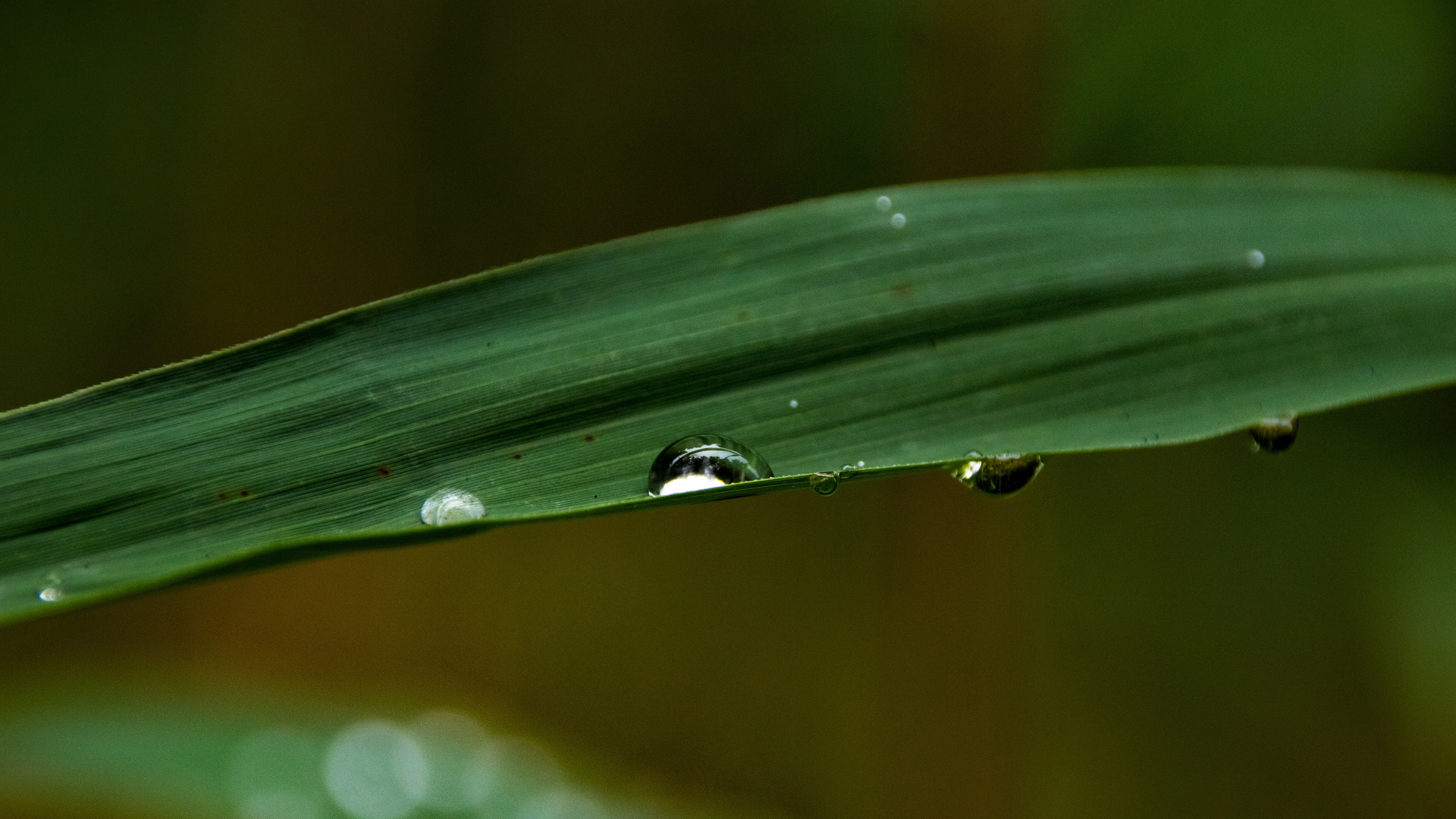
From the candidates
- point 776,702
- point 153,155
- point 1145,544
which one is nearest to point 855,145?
point 1145,544

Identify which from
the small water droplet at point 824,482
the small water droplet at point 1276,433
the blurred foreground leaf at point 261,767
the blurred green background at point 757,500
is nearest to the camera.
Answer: the small water droplet at point 824,482

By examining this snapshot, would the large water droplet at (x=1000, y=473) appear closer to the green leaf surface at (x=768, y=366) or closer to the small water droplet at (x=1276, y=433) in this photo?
the green leaf surface at (x=768, y=366)

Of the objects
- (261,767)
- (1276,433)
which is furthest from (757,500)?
(1276,433)

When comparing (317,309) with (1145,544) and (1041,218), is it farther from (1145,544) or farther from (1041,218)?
(1145,544)

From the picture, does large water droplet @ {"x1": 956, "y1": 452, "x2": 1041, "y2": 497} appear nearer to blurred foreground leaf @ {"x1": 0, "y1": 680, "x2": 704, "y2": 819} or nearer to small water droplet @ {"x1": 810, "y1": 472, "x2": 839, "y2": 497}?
small water droplet @ {"x1": 810, "y1": 472, "x2": 839, "y2": 497}

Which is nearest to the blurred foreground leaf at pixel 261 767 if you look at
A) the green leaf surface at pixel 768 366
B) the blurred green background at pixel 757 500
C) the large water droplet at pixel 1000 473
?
the blurred green background at pixel 757 500

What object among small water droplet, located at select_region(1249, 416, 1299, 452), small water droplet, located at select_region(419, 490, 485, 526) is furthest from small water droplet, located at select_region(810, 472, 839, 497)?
small water droplet, located at select_region(1249, 416, 1299, 452)
